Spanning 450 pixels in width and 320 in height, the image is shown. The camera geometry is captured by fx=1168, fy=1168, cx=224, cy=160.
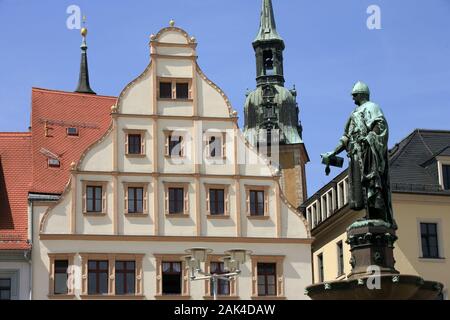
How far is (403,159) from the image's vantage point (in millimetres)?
46594

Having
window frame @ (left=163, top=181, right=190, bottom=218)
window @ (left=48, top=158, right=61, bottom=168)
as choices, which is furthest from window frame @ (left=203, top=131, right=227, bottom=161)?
window @ (left=48, top=158, right=61, bottom=168)

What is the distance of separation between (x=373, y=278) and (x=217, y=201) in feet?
88.6

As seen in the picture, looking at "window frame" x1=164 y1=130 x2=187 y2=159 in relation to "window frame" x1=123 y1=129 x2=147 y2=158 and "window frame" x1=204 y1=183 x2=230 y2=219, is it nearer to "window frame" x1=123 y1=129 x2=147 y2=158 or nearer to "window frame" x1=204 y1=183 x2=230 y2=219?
"window frame" x1=123 y1=129 x2=147 y2=158

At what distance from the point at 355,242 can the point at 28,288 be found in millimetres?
25497

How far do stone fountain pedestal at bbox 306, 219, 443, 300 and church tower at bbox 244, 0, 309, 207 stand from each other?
46523mm

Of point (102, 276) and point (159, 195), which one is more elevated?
point (159, 195)

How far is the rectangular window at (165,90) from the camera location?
4591 centimetres

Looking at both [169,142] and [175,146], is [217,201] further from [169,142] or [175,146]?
[169,142]

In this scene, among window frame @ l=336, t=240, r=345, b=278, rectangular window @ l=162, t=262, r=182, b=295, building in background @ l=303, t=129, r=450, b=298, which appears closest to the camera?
rectangular window @ l=162, t=262, r=182, b=295

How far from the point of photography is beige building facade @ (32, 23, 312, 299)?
43375mm

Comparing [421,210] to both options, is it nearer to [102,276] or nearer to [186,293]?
[186,293]

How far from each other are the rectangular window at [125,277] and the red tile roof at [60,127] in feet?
13.4
